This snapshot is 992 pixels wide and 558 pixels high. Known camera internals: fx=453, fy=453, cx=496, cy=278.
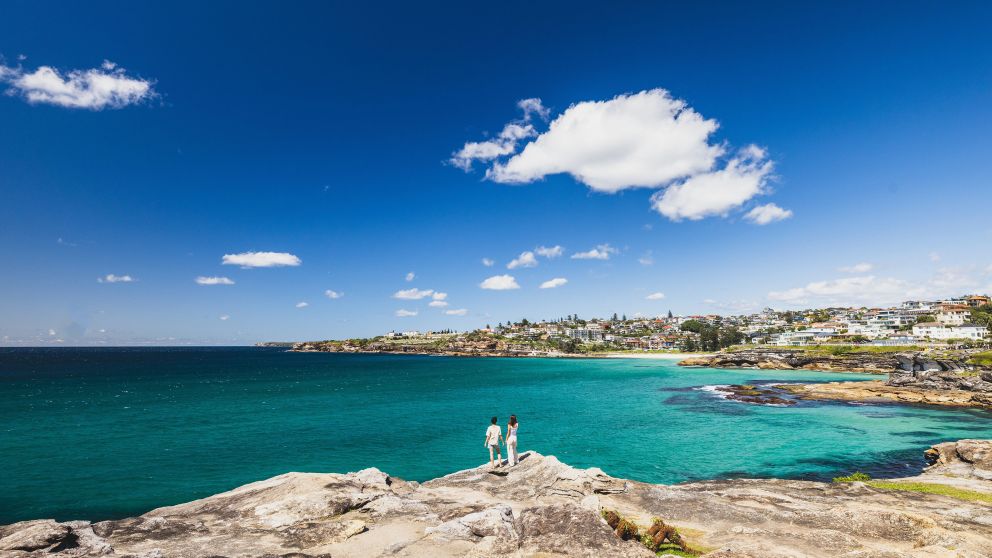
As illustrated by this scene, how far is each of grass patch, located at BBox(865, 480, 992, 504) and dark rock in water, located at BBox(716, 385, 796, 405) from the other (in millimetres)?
43118

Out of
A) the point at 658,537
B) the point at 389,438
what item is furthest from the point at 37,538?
the point at 389,438

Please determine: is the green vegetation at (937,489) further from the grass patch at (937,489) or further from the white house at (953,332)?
the white house at (953,332)

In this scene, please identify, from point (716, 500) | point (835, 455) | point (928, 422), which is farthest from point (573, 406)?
point (716, 500)

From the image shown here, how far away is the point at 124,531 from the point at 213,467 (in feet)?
74.8

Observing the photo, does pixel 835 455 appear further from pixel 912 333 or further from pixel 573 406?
pixel 912 333

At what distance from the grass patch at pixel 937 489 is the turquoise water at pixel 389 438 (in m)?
8.37

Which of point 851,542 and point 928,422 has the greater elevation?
point 851,542

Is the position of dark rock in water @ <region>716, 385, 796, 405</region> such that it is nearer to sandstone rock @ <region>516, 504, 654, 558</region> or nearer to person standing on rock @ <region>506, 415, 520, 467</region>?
person standing on rock @ <region>506, 415, 520, 467</region>

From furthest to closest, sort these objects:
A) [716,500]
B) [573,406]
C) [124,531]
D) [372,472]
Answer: [573,406] < [372,472] < [716,500] < [124,531]

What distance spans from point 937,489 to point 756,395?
52375 mm

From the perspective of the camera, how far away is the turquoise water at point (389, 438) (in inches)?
1188

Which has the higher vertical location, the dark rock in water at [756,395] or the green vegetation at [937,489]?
the green vegetation at [937,489]

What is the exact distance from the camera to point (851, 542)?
12.5 m

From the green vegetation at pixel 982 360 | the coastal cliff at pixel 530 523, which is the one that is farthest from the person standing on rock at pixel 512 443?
the green vegetation at pixel 982 360
